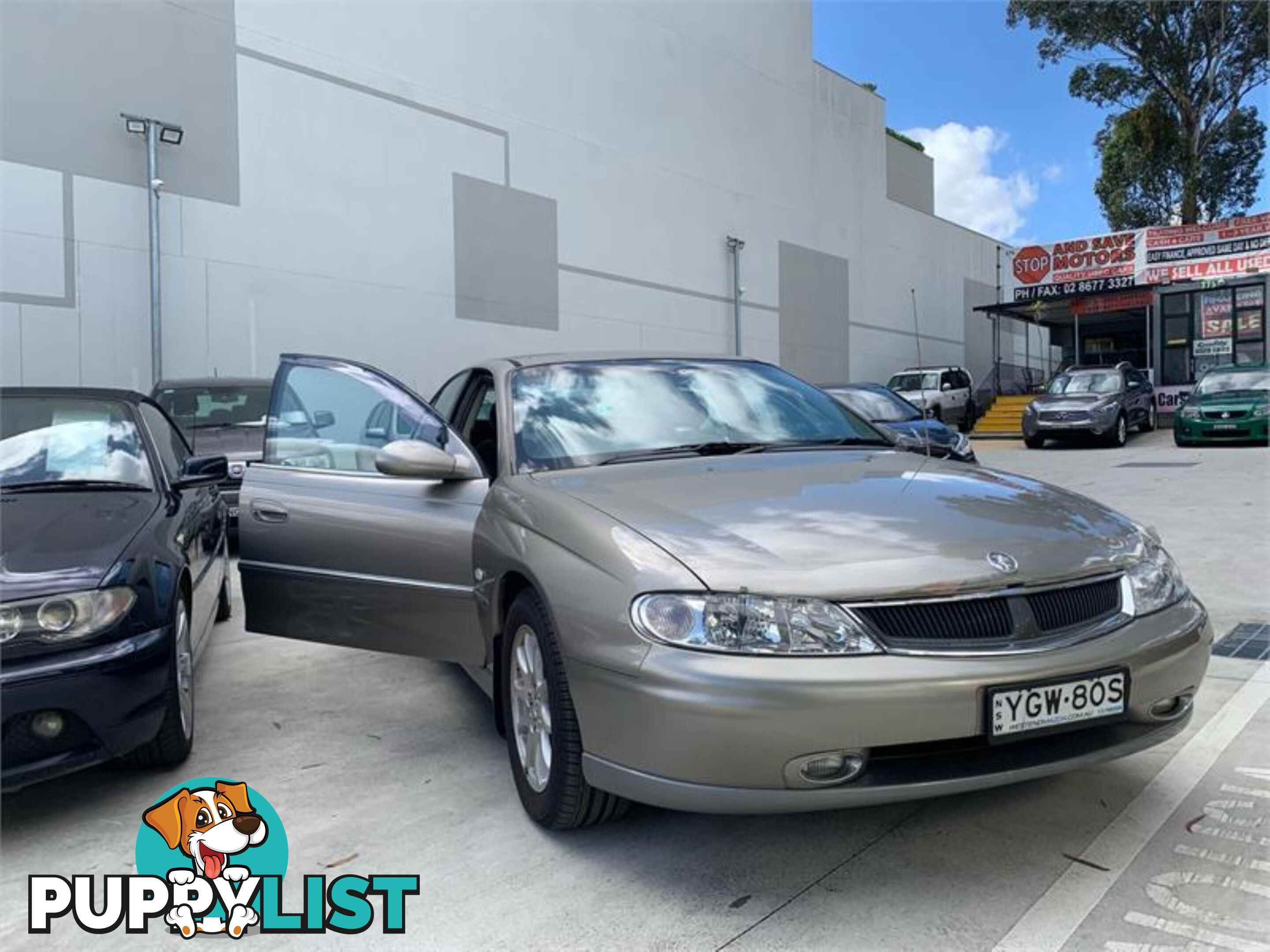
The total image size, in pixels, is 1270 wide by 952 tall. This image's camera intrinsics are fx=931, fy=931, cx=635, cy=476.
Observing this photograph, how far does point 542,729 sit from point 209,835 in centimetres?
97

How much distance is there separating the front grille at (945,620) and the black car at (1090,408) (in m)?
16.0

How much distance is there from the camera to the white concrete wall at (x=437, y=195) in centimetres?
1152

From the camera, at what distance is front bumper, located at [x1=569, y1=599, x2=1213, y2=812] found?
2.05 metres

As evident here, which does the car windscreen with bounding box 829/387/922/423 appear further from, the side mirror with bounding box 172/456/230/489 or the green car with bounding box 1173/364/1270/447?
the side mirror with bounding box 172/456/230/489

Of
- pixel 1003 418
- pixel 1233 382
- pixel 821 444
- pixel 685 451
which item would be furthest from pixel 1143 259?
pixel 685 451

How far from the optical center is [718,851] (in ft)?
8.42

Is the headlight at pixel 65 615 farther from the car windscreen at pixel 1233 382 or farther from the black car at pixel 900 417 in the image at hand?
the car windscreen at pixel 1233 382

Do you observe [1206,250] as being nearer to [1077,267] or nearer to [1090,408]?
[1077,267]

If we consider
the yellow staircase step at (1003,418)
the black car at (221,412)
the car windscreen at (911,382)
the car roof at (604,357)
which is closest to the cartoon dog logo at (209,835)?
A: the car roof at (604,357)

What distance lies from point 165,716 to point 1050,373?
1296 inches

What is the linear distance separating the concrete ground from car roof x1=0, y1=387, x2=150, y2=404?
61.0 inches

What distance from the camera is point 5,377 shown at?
34.6ft

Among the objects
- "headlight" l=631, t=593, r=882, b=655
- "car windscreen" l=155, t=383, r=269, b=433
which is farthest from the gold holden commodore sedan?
"car windscreen" l=155, t=383, r=269, b=433

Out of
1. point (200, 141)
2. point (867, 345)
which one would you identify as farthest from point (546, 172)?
point (867, 345)
